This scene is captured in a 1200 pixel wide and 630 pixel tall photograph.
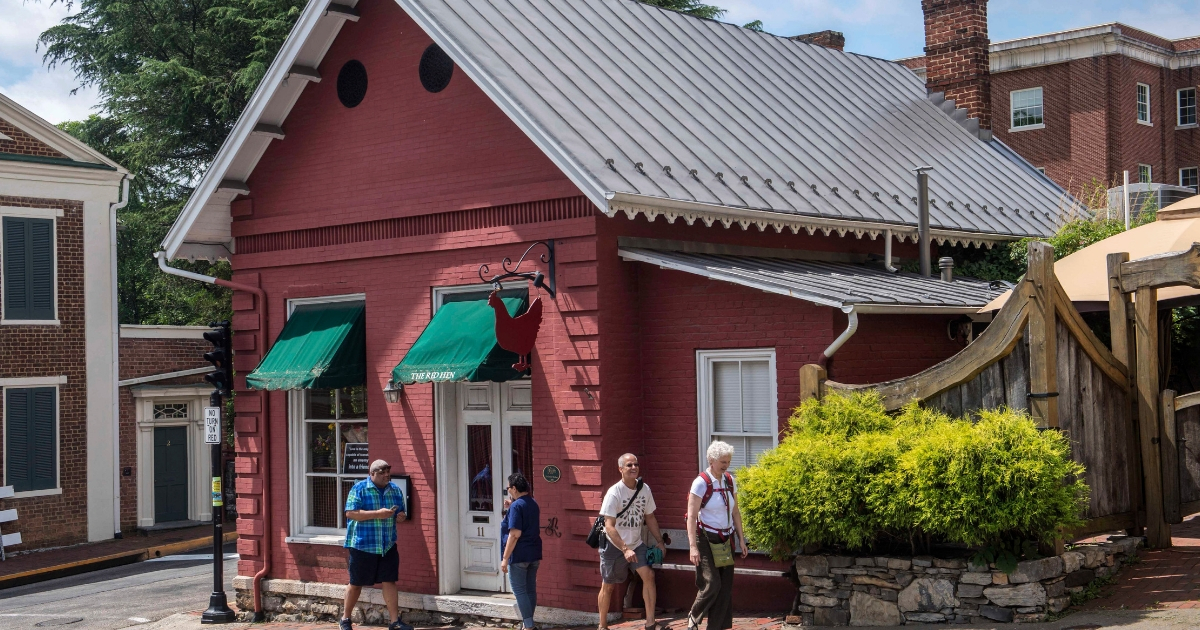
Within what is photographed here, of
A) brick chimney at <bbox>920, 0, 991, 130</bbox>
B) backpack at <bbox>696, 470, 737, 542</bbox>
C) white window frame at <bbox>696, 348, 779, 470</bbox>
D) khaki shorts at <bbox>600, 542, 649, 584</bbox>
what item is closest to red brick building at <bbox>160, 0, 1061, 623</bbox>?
white window frame at <bbox>696, 348, 779, 470</bbox>

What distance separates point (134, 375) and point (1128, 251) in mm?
19034

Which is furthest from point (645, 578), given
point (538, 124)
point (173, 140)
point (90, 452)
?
point (173, 140)

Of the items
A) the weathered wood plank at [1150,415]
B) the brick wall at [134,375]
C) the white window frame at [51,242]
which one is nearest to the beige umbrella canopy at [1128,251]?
the weathered wood plank at [1150,415]

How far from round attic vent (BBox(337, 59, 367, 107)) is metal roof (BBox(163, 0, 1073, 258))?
1.34 ft

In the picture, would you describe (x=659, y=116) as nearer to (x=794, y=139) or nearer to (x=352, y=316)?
(x=794, y=139)

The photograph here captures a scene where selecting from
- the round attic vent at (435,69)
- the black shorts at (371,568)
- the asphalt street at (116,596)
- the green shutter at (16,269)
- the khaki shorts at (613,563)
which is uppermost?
the round attic vent at (435,69)

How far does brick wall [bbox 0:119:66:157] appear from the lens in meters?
23.4

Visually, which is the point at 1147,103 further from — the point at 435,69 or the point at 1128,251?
the point at 435,69

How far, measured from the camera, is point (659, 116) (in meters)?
14.4

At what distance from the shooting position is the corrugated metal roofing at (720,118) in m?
13.0

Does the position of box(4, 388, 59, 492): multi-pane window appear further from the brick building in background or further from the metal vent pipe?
the brick building in background

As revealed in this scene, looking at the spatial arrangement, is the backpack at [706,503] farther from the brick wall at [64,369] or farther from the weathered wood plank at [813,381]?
the brick wall at [64,369]

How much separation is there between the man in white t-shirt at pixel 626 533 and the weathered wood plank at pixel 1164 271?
4592 millimetres

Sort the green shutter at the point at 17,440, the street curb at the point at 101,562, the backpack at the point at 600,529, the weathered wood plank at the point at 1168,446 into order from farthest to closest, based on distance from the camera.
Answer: the green shutter at the point at 17,440 → the street curb at the point at 101,562 → the backpack at the point at 600,529 → the weathered wood plank at the point at 1168,446
